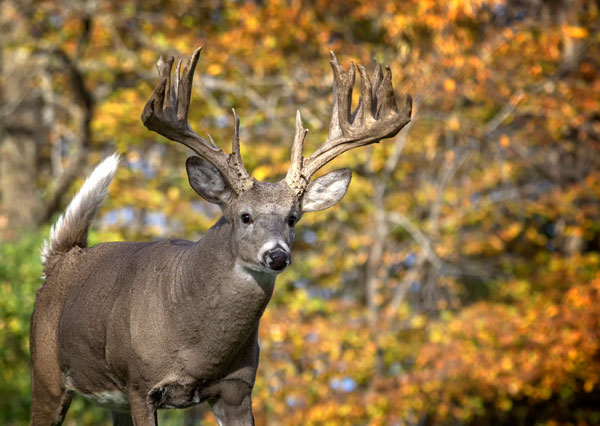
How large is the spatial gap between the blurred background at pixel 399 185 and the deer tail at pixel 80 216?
180 inches

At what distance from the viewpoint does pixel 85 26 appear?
12.7 meters

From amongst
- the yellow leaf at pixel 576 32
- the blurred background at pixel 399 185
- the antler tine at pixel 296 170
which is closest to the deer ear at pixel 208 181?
the antler tine at pixel 296 170

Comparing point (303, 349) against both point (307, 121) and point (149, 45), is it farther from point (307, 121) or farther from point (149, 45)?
point (149, 45)

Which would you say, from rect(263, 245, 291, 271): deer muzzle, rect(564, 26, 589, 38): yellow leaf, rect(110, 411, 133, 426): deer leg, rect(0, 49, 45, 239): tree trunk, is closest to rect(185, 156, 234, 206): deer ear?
rect(263, 245, 291, 271): deer muzzle

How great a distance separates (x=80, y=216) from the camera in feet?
16.0

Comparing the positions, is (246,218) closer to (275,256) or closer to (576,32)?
(275,256)

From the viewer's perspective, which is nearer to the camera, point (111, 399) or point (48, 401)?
point (111, 399)

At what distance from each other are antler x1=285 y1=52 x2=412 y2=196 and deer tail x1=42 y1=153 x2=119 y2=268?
1.19 meters

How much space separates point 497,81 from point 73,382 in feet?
27.2

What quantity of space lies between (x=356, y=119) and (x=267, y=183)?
0.54m

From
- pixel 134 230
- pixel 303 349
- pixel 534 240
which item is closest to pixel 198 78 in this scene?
pixel 134 230

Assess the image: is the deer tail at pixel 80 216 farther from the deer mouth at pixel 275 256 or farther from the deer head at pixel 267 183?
the deer mouth at pixel 275 256

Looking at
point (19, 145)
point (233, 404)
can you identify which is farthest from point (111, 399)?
point (19, 145)

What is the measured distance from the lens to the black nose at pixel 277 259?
3.68m
